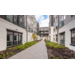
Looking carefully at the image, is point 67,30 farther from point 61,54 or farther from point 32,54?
point 32,54

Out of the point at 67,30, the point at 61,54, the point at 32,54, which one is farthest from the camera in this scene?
the point at 67,30

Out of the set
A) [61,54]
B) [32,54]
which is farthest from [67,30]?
[32,54]

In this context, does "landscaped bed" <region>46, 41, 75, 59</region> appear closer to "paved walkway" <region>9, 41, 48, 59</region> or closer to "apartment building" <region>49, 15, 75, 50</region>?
"paved walkway" <region>9, 41, 48, 59</region>

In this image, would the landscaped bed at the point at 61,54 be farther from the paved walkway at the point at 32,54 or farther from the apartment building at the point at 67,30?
the apartment building at the point at 67,30

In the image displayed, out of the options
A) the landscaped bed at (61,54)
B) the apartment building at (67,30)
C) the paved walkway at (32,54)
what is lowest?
the paved walkway at (32,54)

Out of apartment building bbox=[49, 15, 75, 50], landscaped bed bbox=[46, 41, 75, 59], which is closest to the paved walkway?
landscaped bed bbox=[46, 41, 75, 59]

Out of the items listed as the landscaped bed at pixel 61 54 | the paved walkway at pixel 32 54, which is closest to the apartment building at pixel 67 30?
the landscaped bed at pixel 61 54

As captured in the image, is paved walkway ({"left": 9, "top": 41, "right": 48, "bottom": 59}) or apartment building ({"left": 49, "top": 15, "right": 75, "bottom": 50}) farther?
apartment building ({"left": 49, "top": 15, "right": 75, "bottom": 50})

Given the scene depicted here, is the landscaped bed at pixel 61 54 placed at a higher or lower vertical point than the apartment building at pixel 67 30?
lower

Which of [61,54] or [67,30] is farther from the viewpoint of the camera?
[67,30]

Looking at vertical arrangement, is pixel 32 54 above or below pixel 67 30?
below

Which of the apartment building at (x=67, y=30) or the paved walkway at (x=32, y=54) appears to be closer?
Result: the paved walkway at (x=32, y=54)

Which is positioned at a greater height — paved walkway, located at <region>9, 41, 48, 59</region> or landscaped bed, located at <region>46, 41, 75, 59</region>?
landscaped bed, located at <region>46, 41, 75, 59</region>
